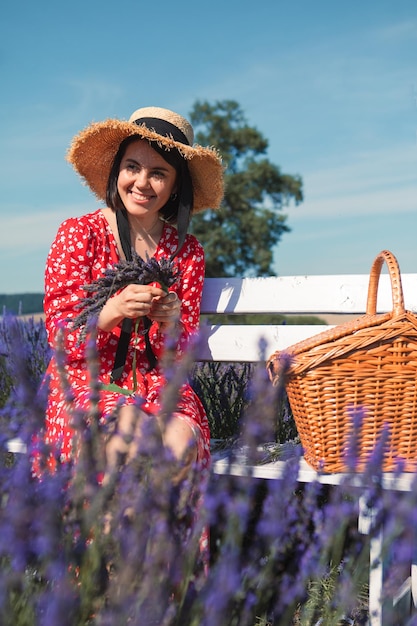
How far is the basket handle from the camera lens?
98.2 inches

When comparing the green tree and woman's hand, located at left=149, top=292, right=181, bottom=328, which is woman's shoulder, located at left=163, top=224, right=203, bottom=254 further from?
A: the green tree

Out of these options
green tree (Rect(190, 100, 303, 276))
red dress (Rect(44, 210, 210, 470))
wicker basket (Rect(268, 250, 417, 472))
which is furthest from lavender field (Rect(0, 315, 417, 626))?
green tree (Rect(190, 100, 303, 276))

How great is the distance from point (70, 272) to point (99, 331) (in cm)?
36

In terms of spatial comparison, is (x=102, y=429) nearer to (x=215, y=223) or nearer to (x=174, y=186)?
(x=174, y=186)

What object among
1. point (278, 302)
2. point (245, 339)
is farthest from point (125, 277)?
point (278, 302)

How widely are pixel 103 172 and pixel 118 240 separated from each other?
44cm

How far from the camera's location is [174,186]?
3295mm

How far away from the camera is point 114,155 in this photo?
3.39m

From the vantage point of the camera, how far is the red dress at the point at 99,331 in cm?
276

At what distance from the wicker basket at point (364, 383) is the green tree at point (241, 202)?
2299cm

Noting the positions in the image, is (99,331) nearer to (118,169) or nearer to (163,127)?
(118,169)

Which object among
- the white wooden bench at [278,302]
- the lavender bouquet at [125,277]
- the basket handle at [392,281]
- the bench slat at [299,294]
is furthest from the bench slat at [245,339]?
the lavender bouquet at [125,277]

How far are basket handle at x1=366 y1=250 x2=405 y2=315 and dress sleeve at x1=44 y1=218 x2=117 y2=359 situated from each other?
995 mm

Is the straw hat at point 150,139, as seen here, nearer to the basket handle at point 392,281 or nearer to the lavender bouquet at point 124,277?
the lavender bouquet at point 124,277
